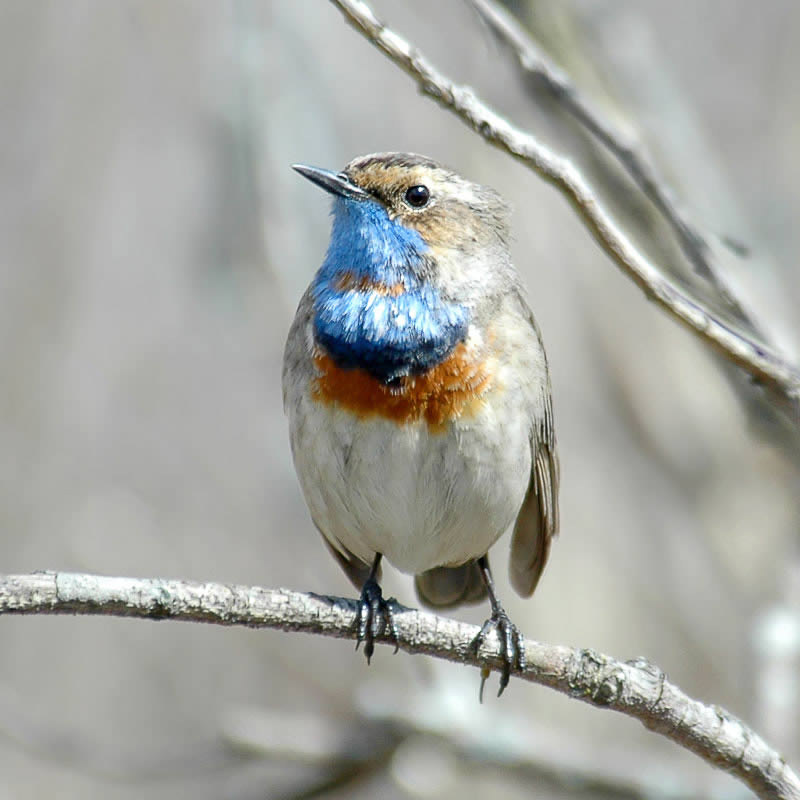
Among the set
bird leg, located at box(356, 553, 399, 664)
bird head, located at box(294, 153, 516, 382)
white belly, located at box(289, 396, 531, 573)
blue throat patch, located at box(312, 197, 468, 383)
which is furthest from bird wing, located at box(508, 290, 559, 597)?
bird leg, located at box(356, 553, 399, 664)

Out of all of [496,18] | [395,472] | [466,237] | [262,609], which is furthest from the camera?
[466,237]

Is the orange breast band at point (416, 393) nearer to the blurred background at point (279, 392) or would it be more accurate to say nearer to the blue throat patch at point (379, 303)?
the blue throat patch at point (379, 303)

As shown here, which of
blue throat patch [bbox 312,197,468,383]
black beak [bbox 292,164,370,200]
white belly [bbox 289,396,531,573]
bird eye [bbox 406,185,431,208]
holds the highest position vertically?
bird eye [bbox 406,185,431,208]

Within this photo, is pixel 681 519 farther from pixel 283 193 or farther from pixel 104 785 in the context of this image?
pixel 104 785

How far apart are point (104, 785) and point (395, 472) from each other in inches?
152

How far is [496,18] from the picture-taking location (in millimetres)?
4082

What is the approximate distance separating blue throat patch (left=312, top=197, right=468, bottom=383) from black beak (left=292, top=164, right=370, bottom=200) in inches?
1.2

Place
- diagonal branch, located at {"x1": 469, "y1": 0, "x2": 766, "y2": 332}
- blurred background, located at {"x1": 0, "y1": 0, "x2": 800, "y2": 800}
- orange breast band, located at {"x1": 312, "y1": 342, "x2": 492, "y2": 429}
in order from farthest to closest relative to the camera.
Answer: blurred background, located at {"x1": 0, "y1": 0, "x2": 800, "y2": 800}
orange breast band, located at {"x1": 312, "y1": 342, "x2": 492, "y2": 429}
diagonal branch, located at {"x1": 469, "y1": 0, "x2": 766, "y2": 332}

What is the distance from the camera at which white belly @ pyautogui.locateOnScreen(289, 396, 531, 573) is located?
4.54 meters

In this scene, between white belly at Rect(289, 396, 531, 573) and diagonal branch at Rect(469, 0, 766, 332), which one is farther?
white belly at Rect(289, 396, 531, 573)

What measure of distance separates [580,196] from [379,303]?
1.20 m

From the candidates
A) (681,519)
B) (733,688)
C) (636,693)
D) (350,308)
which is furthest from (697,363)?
(636,693)

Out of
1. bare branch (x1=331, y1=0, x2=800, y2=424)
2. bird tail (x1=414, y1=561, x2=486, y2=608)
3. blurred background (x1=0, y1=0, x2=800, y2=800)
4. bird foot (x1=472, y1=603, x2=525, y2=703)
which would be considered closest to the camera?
bare branch (x1=331, y1=0, x2=800, y2=424)

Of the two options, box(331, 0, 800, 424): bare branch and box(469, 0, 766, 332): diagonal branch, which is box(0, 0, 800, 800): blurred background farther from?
box(331, 0, 800, 424): bare branch
